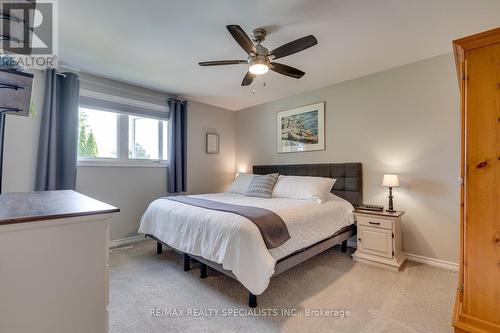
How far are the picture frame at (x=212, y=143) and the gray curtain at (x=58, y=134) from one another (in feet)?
7.17

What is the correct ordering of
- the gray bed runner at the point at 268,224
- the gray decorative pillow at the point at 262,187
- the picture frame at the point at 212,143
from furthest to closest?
the picture frame at the point at 212,143 < the gray decorative pillow at the point at 262,187 < the gray bed runner at the point at 268,224

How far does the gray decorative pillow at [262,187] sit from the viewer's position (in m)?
3.52

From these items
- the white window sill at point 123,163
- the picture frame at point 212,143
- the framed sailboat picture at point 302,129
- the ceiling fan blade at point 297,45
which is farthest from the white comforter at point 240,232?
the picture frame at point 212,143

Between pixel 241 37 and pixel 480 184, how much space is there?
71.3 inches

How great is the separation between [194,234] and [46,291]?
1.44 metres

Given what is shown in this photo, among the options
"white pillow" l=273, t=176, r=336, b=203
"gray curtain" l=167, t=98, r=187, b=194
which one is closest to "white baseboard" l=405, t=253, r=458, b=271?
"white pillow" l=273, t=176, r=336, b=203

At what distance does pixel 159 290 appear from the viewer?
2.22m

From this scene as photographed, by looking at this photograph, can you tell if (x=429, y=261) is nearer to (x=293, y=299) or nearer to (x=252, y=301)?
(x=293, y=299)

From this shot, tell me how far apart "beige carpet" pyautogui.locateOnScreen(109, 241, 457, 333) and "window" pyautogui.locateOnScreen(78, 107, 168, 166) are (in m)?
1.56

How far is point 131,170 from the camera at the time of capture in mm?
3705

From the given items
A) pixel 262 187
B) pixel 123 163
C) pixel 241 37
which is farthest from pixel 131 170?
pixel 241 37

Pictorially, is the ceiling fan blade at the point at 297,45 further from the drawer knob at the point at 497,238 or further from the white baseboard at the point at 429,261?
the white baseboard at the point at 429,261

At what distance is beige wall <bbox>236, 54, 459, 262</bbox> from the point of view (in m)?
2.71

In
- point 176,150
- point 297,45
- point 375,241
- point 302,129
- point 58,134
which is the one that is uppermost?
point 297,45
